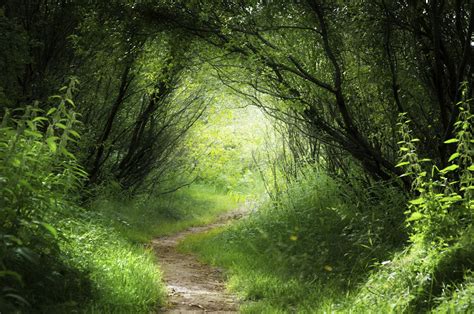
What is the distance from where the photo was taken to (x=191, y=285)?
24.0ft

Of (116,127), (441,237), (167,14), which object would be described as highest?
(167,14)

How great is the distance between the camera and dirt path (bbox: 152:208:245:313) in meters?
6.04

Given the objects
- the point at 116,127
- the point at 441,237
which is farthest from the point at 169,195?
the point at 441,237

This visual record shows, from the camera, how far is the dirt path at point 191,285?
6039mm

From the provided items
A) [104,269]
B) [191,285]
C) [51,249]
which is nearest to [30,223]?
[51,249]

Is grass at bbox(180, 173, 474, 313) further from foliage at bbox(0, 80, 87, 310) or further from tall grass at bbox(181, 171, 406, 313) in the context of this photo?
foliage at bbox(0, 80, 87, 310)

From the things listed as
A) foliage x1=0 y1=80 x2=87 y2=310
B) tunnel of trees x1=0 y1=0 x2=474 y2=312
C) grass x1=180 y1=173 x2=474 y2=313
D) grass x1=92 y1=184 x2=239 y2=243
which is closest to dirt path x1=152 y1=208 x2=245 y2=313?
grass x1=180 y1=173 x2=474 y2=313

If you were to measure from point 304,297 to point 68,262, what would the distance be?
2702mm

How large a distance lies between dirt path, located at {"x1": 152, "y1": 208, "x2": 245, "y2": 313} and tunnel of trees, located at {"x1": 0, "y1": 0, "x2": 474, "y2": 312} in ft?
1.67

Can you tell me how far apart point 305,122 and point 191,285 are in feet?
10.9

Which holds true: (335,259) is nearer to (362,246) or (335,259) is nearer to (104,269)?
(362,246)

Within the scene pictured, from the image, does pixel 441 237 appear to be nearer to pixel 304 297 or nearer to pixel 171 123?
pixel 304 297

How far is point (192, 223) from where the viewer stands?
14977 millimetres

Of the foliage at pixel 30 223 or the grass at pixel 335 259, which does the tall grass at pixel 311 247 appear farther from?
the foliage at pixel 30 223
